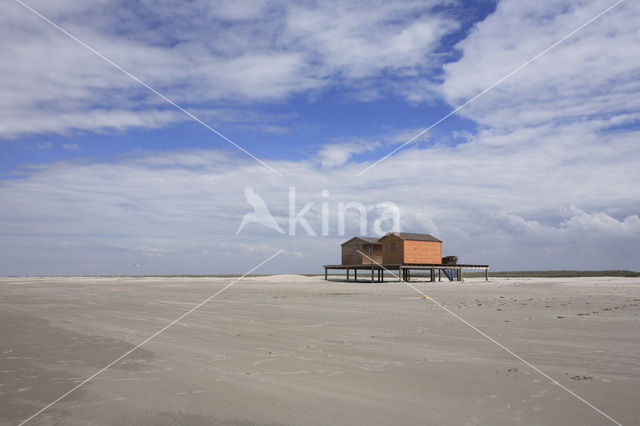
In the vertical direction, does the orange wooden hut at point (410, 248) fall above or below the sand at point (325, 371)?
above

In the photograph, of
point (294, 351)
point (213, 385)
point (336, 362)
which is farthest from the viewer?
point (294, 351)

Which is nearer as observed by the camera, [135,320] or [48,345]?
[48,345]

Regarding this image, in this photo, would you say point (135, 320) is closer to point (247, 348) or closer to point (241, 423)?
point (247, 348)

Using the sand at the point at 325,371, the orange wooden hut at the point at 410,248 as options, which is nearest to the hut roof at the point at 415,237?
the orange wooden hut at the point at 410,248

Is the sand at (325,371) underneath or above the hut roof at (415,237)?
underneath

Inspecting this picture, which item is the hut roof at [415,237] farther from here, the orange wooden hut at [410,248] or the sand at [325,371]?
the sand at [325,371]

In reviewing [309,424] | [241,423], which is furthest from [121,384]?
[309,424]

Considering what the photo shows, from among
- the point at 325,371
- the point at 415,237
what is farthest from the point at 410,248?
the point at 325,371

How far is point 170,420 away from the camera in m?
4.30

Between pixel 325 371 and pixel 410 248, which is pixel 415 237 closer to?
pixel 410 248

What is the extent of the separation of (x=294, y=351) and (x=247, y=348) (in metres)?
0.88

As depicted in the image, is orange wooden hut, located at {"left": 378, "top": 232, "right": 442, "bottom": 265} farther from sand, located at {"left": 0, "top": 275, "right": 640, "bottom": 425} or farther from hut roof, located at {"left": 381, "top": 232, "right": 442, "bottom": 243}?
sand, located at {"left": 0, "top": 275, "right": 640, "bottom": 425}

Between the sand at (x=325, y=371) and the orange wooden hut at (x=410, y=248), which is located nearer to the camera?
the sand at (x=325, y=371)

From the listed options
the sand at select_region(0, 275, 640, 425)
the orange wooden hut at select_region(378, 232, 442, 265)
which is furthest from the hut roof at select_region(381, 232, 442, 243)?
the sand at select_region(0, 275, 640, 425)
